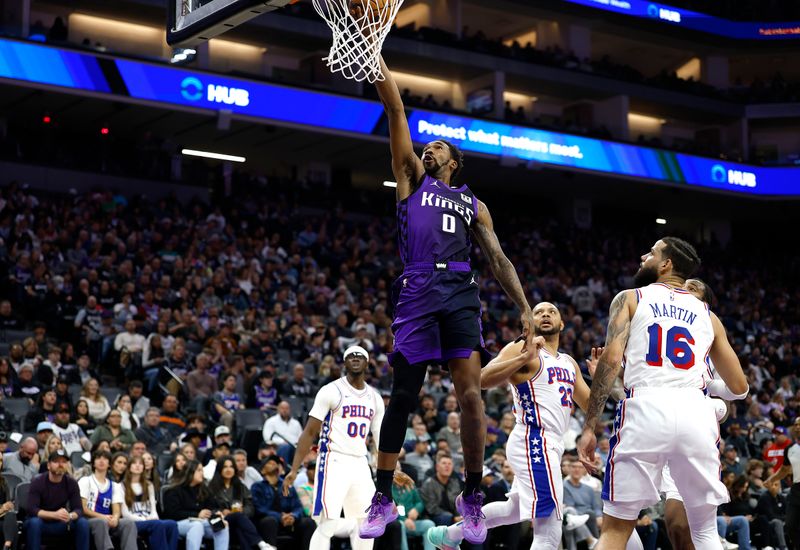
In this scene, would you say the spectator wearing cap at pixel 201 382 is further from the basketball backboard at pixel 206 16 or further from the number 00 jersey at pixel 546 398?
the number 00 jersey at pixel 546 398

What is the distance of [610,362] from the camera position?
7035mm

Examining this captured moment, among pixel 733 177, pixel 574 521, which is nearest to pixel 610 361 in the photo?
pixel 574 521

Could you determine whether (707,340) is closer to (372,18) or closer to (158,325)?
(372,18)

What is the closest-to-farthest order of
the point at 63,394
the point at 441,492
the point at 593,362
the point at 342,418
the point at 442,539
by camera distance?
1. the point at 593,362
2. the point at 442,539
3. the point at 342,418
4. the point at 441,492
5. the point at 63,394

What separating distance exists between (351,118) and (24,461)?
17292 millimetres

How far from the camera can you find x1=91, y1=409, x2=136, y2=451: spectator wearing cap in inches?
551

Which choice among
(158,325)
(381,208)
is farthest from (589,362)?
(381,208)

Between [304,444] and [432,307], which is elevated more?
[432,307]

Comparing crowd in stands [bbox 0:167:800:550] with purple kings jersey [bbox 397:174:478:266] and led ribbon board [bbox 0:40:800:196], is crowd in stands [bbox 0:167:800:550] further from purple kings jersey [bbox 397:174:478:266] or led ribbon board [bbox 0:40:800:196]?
purple kings jersey [bbox 397:174:478:266]

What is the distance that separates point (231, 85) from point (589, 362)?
20742mm

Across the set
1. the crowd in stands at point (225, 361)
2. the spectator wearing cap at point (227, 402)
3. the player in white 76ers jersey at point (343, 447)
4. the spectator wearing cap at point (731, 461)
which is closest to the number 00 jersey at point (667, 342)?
the player in white 76ers jersey at point (343, 447)

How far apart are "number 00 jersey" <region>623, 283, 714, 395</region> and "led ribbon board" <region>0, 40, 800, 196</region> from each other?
65.2ft

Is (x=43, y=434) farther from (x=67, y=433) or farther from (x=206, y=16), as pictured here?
(x=206, y=16)

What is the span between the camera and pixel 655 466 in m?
6.82
